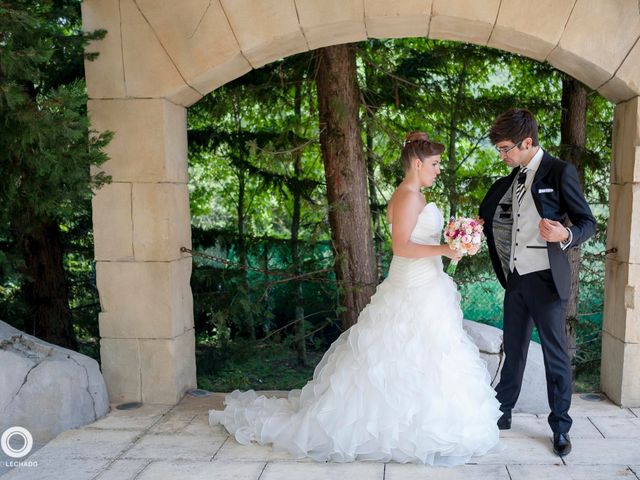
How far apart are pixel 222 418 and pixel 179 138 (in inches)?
83.2

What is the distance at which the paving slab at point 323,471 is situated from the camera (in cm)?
322

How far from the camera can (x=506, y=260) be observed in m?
3.70

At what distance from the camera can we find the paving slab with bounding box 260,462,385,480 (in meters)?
3.22

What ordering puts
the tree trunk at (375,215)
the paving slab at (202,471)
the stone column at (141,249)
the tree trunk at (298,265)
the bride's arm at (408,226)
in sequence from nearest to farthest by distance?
the paving slab at (202,471)
the bride's arm at (408,226)
the stone column at (141,249)
the tree trunk at (375,215)
the tree trunk at (298,265)

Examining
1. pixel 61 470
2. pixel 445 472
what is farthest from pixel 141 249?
pixel 445 472

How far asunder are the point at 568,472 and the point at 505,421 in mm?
626

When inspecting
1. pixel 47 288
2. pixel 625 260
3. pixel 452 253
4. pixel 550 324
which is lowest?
pixel 47 288

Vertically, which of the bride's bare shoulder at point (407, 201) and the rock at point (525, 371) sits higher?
the bride's bare shoulder at point (407, 201)

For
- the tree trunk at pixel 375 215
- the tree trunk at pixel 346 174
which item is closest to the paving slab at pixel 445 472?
the tree trunk at pixel 346 174

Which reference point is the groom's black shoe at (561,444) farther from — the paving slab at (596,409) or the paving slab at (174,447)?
the paving slab at (174,447)

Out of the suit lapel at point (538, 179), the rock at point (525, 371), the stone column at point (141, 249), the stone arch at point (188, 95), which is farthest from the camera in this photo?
the rock at point (525, 371)

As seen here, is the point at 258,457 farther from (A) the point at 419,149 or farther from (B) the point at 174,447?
(A) the point at 419,149

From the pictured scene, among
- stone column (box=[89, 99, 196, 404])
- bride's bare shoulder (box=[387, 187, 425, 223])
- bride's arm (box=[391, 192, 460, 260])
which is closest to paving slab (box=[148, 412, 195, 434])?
stone column (box=[89, 99, 196, 404])

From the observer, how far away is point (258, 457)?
348cm
